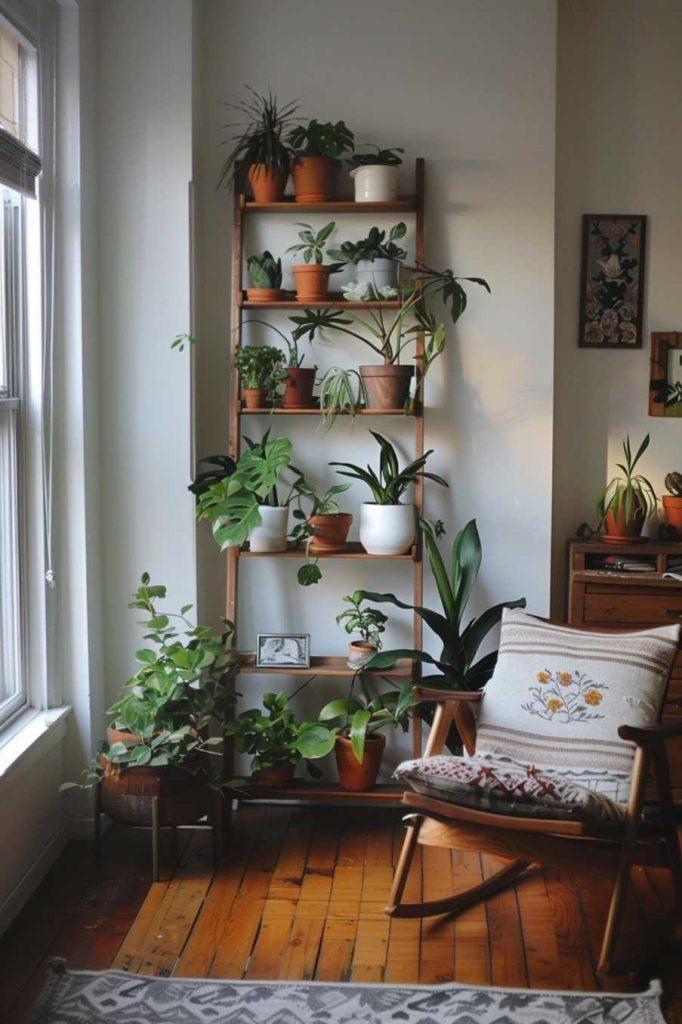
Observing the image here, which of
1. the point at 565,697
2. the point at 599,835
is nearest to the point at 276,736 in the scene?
the point at 565,697

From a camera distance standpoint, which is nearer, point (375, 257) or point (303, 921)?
point (303, 921)

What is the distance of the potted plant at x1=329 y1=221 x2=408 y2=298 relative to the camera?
396cm

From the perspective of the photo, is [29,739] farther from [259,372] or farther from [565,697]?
[565,697]

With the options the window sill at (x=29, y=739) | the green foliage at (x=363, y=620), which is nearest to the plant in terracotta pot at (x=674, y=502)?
the green foliage at (x=363, y=620)

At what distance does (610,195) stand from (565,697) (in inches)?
81.5

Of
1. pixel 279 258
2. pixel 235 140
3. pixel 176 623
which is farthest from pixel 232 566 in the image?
pixel 235 140

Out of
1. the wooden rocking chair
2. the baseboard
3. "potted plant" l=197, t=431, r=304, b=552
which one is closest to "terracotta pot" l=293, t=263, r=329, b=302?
"potted plant" l=197, t=431, r=304, b=552

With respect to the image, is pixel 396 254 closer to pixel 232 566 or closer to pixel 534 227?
pixel 534 227

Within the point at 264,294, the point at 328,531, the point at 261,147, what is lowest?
the point at 328,531

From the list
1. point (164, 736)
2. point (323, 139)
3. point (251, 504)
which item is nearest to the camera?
point (164, 736)

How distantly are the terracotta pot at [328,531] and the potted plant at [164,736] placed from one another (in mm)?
517

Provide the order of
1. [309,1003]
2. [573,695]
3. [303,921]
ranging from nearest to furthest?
[309,1003]
[303,921]
[573,695]

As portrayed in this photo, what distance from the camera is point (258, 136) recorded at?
402 cm

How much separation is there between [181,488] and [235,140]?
1318 millimetres
